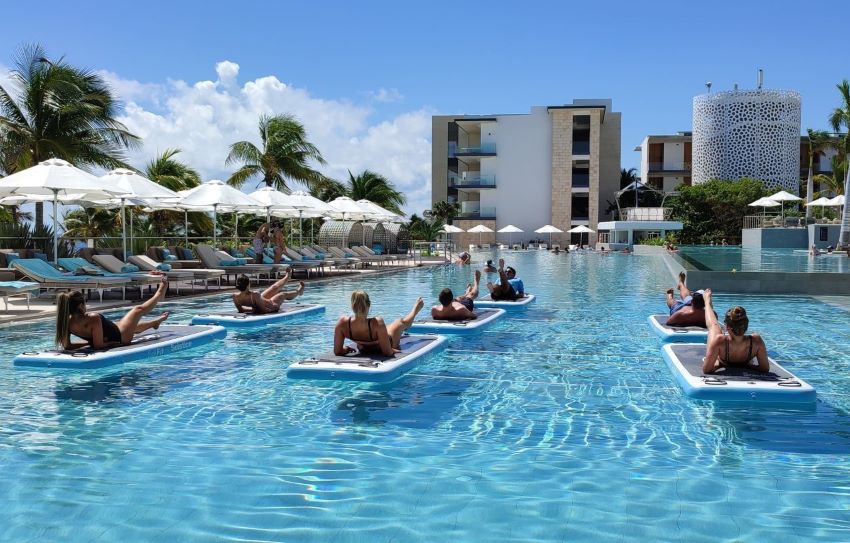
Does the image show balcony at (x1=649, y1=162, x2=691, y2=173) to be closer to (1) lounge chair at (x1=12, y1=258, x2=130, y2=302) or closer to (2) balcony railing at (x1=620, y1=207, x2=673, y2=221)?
(2) balcony railing at (x1=620, y1=207, x2=673, y2=221)

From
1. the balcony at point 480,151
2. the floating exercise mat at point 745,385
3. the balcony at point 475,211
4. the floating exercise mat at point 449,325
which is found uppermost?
the balcony at point 480,151

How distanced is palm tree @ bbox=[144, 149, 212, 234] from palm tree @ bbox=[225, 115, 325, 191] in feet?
5.63

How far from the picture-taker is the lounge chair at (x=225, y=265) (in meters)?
17.8

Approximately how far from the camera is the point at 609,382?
772 centimetres

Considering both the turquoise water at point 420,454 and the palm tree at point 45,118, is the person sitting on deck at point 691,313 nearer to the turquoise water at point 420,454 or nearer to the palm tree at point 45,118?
the turquoise water at point 420,454

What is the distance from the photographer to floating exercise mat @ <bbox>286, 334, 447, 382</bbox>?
7098mm

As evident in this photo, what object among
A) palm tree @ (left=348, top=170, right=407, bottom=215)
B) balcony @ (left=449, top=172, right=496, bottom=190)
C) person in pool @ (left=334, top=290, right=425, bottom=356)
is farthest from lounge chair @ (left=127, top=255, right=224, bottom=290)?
balcony @ (left=449, top=172, right=496, bottom=190)

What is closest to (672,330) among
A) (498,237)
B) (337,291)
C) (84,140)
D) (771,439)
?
(771,439)

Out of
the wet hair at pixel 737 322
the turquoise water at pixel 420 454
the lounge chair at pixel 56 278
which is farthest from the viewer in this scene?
the lounge chair at pixel 56 278

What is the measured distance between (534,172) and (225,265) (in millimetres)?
44495

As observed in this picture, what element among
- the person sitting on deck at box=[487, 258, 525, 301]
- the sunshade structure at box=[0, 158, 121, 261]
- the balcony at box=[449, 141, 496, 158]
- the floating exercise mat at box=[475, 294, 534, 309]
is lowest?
the floating exercise mat at box=[475, 294, 534, 309]

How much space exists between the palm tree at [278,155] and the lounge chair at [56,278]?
1751cm

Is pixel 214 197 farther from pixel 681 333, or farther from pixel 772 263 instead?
pixel 772 263

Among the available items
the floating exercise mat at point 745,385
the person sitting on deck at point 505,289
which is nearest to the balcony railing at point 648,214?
the person sitting on deck at point 505,289
